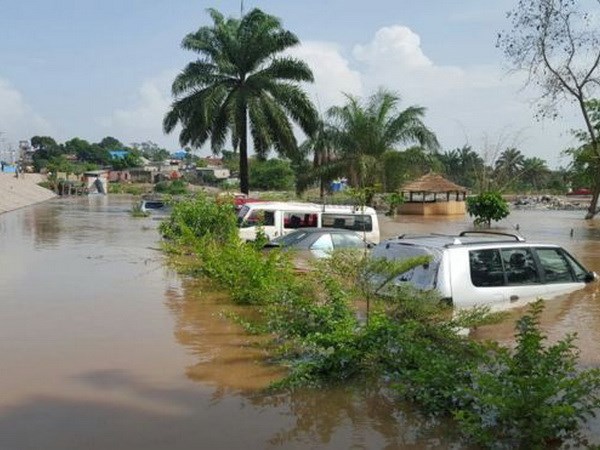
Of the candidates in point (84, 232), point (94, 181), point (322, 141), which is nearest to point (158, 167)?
point (94, 181)

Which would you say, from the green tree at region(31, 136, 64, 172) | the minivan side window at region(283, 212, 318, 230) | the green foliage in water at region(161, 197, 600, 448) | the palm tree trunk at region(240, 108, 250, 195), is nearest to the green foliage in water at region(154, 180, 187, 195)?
the palm tree trunk at region(240, 108, 250, 195)

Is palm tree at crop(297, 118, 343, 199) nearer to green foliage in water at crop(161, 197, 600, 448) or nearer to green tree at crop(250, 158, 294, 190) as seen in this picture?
green foliage in water at crop(161, 197, 600, 448)

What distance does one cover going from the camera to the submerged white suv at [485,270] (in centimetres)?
809

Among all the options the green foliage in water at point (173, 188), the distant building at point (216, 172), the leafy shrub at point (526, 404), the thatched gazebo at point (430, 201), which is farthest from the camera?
the distant building at point (216, 172)

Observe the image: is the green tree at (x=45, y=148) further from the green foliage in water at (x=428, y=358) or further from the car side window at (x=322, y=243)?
the green foliage in water at (x=428, y=358)

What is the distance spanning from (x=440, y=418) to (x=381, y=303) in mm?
2041

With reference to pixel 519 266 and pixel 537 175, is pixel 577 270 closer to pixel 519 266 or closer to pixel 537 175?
pixel 519 266

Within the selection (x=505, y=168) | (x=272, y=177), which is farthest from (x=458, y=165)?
(x=505, y=168)

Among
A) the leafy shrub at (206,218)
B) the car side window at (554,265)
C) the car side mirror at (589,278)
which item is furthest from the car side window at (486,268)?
the leafy shrub at (206,218)

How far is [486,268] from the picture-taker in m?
8.47

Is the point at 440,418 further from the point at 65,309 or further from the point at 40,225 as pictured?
the point at 40,225

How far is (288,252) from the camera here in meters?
11.3

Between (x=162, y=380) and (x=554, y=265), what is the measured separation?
558cm

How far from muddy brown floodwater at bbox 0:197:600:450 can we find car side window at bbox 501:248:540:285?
1.86 ft
